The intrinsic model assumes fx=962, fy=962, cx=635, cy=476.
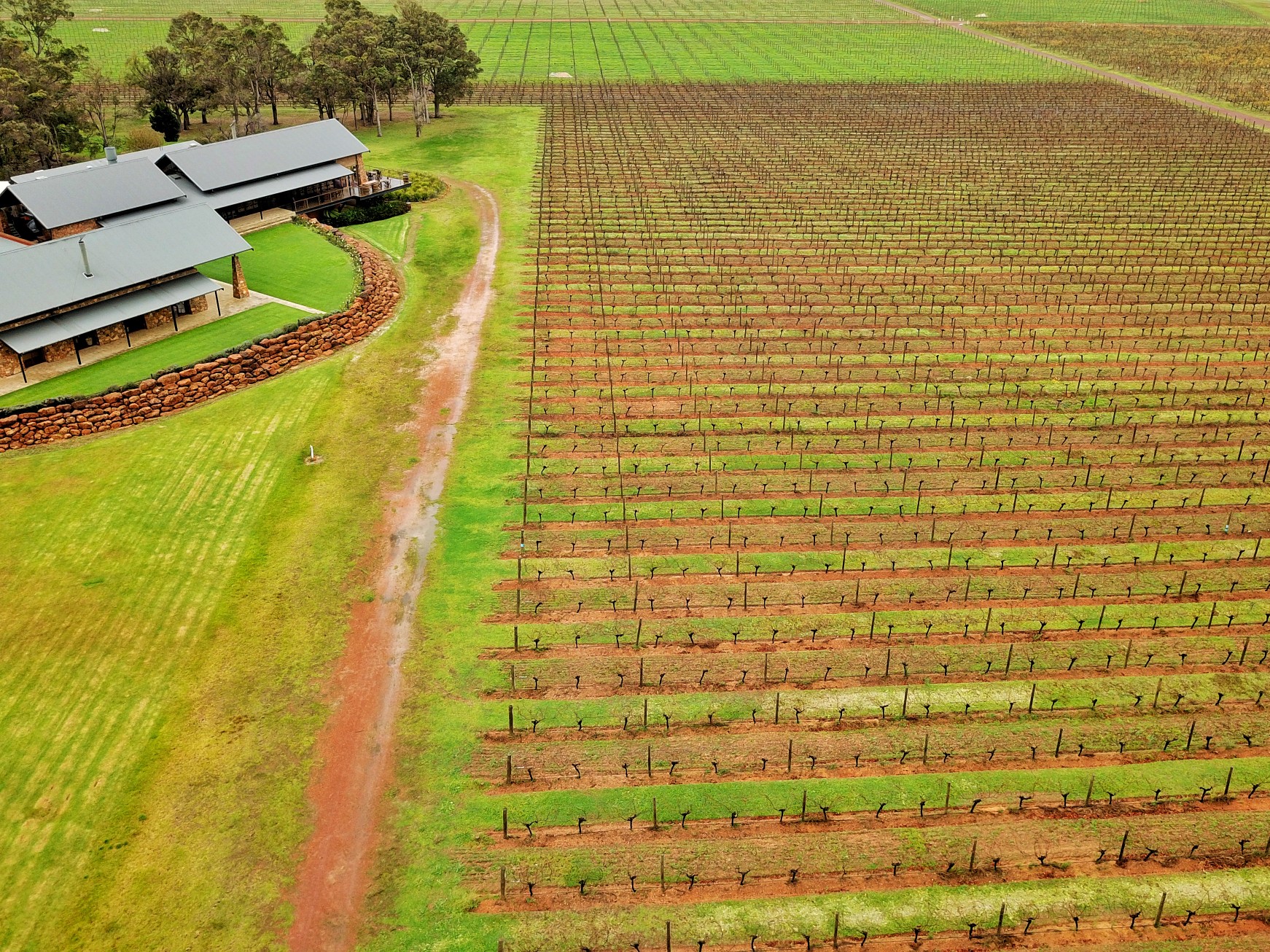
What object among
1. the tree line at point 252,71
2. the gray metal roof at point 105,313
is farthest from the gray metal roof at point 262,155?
the tree line at point 252,71

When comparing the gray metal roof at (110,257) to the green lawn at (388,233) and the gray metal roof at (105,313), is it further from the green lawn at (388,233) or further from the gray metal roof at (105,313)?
the green lawn at (388,233)

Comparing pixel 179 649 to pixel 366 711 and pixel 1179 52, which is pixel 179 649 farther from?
pixel 1179 52

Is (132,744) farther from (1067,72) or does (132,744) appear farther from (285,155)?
(1067,72)

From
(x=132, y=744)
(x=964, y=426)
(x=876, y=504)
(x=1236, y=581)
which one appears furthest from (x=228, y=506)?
(x=1236, y=581)

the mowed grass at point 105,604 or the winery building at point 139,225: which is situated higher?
the winery building at point 139,225

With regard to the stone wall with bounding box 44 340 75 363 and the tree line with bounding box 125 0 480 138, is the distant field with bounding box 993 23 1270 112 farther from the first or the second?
the stone wall with bounding box 44 340 75 363

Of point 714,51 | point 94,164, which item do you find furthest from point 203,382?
point 714,51
